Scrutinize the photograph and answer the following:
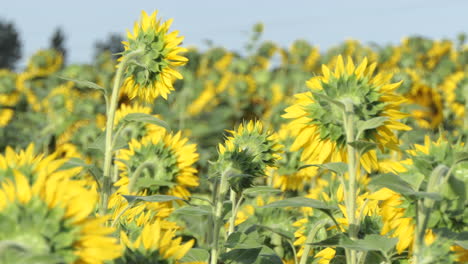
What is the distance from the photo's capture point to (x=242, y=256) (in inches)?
50.9

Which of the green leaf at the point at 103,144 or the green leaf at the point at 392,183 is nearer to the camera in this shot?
the green leaf at the point at 392,183

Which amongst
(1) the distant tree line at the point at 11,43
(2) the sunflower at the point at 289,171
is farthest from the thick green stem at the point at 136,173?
(1) the distant tree line at the point at 11,43

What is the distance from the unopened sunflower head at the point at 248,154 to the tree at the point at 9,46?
113 ft

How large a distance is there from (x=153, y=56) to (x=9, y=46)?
35.8 metres

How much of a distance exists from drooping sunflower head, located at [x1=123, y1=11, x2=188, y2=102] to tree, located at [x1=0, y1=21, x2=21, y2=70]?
3419 cm

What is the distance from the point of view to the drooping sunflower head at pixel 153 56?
150 centimetres

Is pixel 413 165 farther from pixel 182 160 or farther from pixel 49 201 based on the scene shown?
pixel 182 160

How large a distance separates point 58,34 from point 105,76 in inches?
1196

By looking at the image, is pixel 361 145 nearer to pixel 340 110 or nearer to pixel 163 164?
pixel 340 110

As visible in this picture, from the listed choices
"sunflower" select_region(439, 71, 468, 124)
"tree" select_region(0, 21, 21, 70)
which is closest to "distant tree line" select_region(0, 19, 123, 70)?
"tree" select_region(0, 21, 21, 70)

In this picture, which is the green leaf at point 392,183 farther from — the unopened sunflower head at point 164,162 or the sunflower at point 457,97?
the sunflower at point 457,97

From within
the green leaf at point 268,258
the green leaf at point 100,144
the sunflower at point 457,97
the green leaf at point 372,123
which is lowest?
the green leaf at point 268,258

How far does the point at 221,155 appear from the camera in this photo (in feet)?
4.58

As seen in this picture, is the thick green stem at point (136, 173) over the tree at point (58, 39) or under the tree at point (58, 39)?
under
